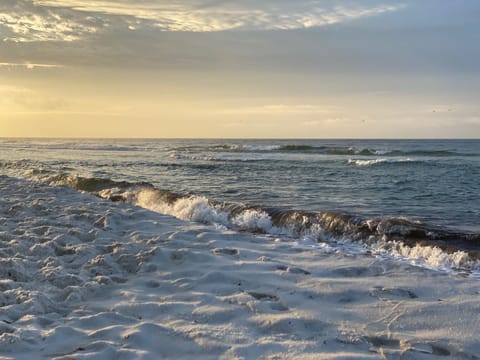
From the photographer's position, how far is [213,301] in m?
4.50

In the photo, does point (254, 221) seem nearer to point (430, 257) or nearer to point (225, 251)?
point (225, 251)

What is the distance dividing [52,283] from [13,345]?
1466mm

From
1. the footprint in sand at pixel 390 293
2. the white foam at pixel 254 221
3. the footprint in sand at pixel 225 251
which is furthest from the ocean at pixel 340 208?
the footprint in sand at pixel 390 293

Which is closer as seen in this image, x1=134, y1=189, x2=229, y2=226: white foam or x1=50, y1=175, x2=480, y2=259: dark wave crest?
x1=50, y1=175, x2=480, y2=259: dark wave crest

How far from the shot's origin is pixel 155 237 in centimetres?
698

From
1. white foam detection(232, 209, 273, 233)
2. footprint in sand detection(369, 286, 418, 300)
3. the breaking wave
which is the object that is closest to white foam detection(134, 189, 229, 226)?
the breaking wave

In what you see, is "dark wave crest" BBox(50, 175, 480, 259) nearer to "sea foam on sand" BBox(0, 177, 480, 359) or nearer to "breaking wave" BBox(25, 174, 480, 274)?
"breaking wave" BBox(25, 174, 480, 274)

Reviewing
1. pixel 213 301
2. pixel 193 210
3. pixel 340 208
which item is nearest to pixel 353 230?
pixel 340 208

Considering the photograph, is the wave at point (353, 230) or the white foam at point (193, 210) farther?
the white foam at point (193, 210)

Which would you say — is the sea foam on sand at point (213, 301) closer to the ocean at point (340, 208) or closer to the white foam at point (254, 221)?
the ocean at point (340, 208)

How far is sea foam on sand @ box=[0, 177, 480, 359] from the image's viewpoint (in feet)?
A: 11.7

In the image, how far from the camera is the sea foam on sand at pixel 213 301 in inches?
141

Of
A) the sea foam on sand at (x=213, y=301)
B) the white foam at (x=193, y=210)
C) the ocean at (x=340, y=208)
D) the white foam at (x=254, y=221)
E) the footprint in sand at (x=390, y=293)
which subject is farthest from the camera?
the white foam at (x=193, y=210)

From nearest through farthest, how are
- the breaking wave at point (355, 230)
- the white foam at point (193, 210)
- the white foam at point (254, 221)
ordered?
1. the breaking wave at point (355, 230)
2. the white foam at point (254, 221)
3. the white foam at point (193, 210)
